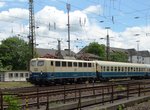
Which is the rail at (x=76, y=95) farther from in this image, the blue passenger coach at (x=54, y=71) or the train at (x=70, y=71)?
the train at (x=70, y=71)

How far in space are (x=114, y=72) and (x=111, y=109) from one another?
3559 cm

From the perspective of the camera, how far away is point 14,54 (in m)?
111

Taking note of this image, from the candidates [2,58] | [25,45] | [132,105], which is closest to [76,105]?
[132,105]

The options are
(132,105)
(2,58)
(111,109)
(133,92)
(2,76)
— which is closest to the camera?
(111,109)

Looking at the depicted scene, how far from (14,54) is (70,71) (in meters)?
71.1

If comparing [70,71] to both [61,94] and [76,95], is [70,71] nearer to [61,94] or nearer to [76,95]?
[76,95]

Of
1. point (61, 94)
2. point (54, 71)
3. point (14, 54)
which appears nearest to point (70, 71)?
point (54, 71)

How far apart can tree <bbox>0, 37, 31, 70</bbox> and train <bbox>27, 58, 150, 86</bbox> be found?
5356 centimetres

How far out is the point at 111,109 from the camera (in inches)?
715

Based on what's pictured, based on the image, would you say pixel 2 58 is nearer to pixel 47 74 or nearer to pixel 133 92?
pixel 47 74

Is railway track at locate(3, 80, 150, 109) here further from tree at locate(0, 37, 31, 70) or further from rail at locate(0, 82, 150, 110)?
tree at locate(0, 37, 31, 70)

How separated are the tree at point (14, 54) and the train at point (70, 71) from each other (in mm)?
53561

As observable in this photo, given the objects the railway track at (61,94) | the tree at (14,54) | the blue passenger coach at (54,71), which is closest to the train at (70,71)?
the blue passenger coach at (54,71)

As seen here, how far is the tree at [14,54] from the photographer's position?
351 ft
